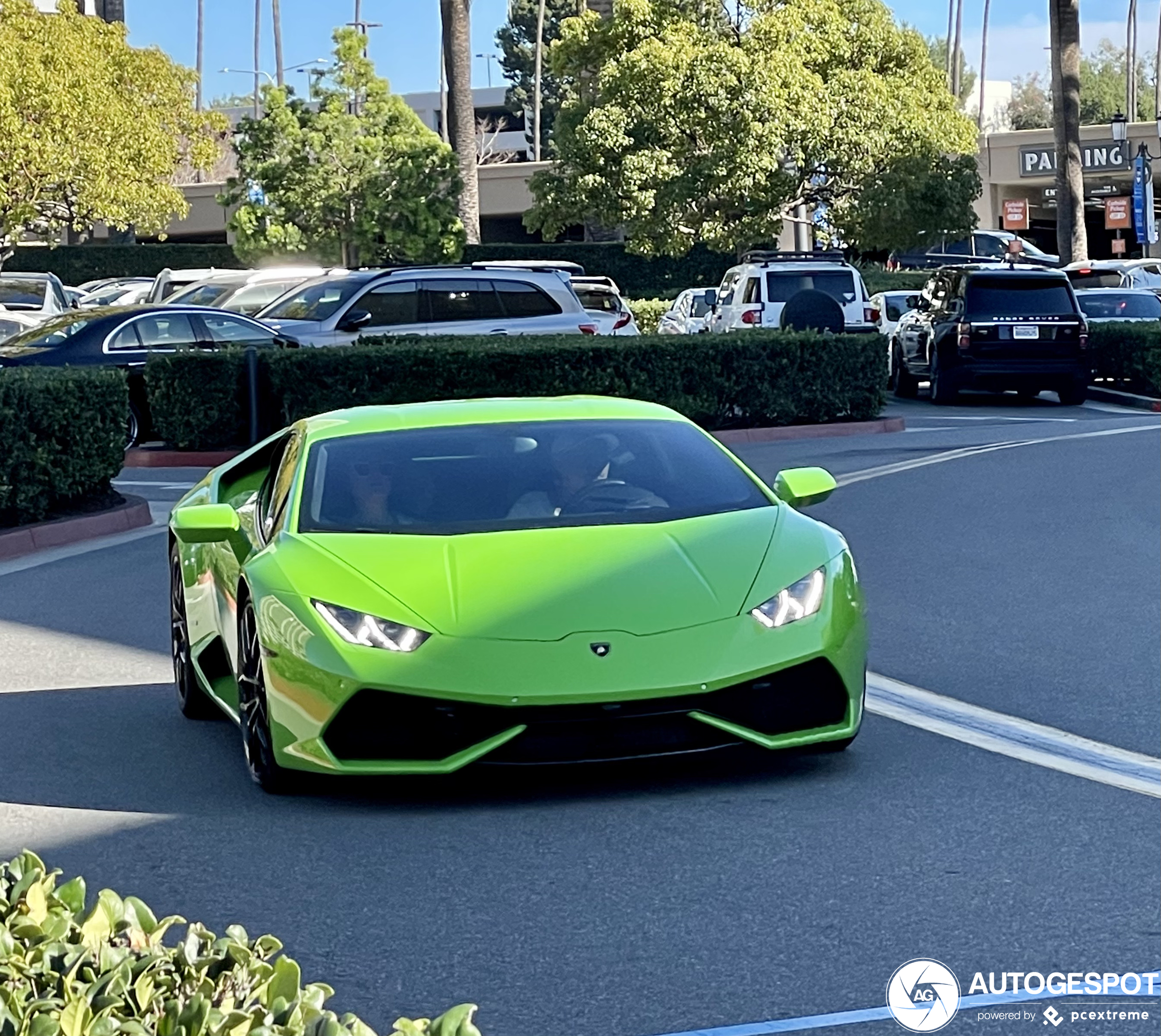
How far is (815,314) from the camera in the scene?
27078 millimetres

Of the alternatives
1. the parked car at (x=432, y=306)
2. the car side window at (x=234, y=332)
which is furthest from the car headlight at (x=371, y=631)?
the parked car at (x=432, y=306)

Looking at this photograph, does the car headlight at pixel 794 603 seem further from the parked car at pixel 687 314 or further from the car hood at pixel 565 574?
the parked car at pixel 687 314

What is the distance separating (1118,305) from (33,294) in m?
17.6

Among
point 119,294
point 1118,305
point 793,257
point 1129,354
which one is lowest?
point 119,294

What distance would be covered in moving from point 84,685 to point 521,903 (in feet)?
14.5

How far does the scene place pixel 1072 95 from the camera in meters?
41.4

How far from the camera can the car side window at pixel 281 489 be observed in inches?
299

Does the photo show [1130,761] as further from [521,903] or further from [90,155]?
[90,155]

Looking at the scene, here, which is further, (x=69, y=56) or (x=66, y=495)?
(x=69, y=56)

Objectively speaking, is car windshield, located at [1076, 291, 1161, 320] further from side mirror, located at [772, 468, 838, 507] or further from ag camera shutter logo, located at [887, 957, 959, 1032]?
ag camera shutter logo, located at [887, 957, 959, 1032]

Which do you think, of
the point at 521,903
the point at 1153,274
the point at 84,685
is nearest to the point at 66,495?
the point at 84,685

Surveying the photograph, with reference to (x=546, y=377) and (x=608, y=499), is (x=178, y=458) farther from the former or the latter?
(x=608, y=499)

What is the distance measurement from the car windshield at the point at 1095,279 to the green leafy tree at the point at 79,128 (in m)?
19.7

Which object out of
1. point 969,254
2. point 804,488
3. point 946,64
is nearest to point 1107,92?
point 946,64
